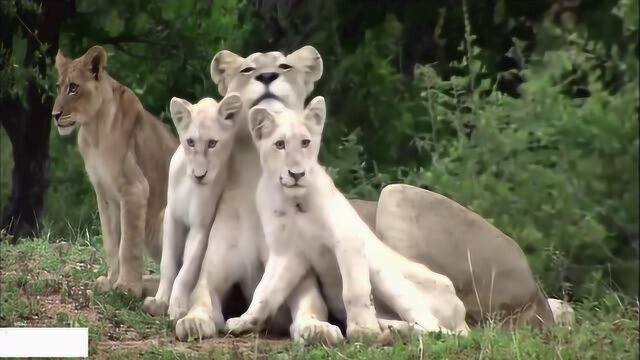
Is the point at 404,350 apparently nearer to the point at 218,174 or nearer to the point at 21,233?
the point at 218,174

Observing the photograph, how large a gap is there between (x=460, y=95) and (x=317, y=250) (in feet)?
18.0

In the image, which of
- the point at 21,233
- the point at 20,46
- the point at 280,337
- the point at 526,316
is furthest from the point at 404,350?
the point at 20,46

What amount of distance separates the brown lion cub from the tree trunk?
188 cm

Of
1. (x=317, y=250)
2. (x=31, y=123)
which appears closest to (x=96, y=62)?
(x=317, y=250)

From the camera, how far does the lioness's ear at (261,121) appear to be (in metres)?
5.01

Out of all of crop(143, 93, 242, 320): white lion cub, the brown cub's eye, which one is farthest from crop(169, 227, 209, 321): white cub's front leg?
the brown cub's eye

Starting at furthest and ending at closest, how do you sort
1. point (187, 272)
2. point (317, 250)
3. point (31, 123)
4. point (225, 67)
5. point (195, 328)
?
1. point (31, 123)
2. point (225, 67)
3. point (187, 272)
4. point (317, 250)
5. point (195, 328)

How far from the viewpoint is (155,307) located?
5277 mm

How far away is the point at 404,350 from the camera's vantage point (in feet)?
15.3

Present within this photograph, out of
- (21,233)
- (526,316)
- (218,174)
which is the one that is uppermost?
(218,174)

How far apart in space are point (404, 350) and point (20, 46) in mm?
4387

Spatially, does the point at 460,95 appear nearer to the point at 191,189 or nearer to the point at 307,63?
the point at 307,63

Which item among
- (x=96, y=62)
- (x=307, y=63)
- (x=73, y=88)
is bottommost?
(x=73, y=88)

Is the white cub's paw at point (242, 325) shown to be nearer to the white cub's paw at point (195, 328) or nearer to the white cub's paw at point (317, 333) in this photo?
the white cub's paw at point (195, 328)
